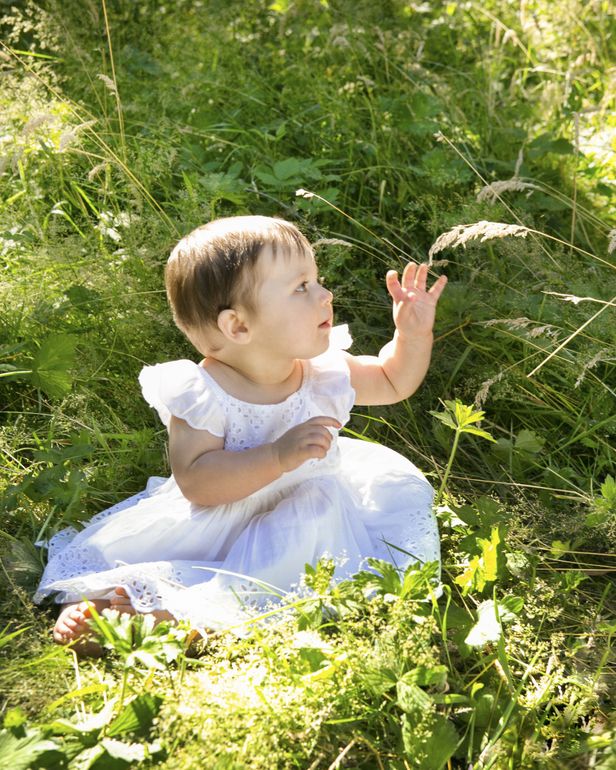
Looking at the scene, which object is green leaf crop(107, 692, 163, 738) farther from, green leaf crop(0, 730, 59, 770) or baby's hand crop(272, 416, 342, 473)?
baby's hand crop(272, 416, 342, 473)

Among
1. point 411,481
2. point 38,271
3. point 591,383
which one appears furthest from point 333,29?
A: point 411,481

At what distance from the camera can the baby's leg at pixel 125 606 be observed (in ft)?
6.29

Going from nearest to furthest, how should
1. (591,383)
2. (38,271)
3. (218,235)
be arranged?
1. (218,235)
2. (591,383)
3. (38,271)

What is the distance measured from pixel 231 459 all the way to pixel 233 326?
281 millimetres

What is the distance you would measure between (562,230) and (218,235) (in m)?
1.46

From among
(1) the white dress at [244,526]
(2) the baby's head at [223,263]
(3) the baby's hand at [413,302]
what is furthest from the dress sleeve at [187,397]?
(3) the baby's hand at [413,302]

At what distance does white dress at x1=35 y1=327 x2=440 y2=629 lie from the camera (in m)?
1.95

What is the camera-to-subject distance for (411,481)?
219 cm

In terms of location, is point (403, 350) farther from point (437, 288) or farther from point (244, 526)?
point (244, 526)

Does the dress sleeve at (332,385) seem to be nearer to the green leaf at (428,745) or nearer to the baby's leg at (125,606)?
the baby's leg at (125,606)

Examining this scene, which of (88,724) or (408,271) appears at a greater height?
(408,271)

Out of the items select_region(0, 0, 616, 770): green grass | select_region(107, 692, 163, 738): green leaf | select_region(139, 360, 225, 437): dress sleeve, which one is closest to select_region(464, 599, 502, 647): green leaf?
select_region(0, 0, 616, 770): green grass

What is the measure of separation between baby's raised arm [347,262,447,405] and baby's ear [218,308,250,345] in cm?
34

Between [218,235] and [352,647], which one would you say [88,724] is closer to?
[352,647]
